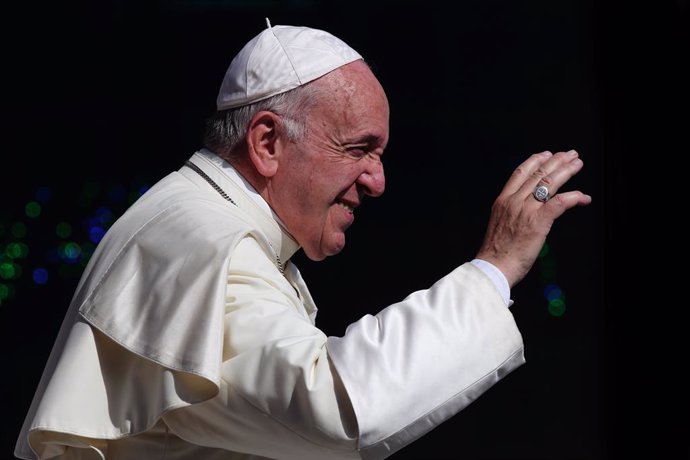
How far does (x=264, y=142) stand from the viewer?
9.43ft

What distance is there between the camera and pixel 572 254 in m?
5.21

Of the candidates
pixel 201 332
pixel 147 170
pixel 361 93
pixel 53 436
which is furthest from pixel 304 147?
pixel 147 170

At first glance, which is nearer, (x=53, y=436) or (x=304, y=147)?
(x=53, y=436)

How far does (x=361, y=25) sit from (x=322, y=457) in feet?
9.76

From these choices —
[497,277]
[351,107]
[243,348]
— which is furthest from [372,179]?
[243,348]

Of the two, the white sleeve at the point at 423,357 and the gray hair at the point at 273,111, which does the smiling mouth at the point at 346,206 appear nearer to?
the gray hair at the point at 273,111

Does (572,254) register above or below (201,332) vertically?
below

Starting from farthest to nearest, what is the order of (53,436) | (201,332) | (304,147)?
(304,147), (53,436), (201,332)

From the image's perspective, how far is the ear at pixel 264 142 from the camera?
9.37ft

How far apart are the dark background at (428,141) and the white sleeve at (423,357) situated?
2658 millimetres

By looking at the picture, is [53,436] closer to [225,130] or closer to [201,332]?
[201,332]

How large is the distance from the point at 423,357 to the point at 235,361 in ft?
1.22

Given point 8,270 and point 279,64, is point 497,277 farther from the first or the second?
point 8,270

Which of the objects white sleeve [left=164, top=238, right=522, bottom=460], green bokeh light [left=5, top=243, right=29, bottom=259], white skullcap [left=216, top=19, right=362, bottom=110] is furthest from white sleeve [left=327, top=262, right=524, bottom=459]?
green bokeh light [left=5, top=243, right=29, bottom=259]
